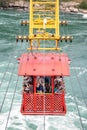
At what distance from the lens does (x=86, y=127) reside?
969 inches

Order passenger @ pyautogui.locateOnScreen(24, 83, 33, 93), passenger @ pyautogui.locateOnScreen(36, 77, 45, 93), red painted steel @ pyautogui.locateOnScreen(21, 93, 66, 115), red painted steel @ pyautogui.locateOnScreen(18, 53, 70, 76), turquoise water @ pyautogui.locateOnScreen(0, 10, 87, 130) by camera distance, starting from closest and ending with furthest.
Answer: red painted steel @ pyautogui.locateOnScreen(18, 53, 70, 76) < red painted steel @ pyautogui.locateOnScreen(21, 93, 66, 115) < passenger @ pyautogui.locateOnScreen(36, 77, 45, 93) < passenger @ pyautogui.locateOnScreen(24, 83, 33, 93) < turquoise water @ pyautogui.locateOnScreen(0, 10, 87, 130)

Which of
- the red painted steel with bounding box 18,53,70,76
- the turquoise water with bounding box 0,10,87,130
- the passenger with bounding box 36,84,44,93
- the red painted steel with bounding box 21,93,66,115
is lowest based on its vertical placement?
the turquoise water with bounding box 0,10,87,130

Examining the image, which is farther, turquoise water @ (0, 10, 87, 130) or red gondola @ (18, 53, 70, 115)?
turquoise water @ (0, 10, 87, 130)

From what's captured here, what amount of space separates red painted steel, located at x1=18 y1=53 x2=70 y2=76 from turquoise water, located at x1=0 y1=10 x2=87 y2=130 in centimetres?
253

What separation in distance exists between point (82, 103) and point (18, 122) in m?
6.07

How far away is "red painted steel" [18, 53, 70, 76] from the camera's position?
1917 centimetres

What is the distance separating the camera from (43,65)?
19.8 metres

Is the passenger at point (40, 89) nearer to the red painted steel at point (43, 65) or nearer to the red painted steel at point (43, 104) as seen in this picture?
the red painted steel at point (43, 104)

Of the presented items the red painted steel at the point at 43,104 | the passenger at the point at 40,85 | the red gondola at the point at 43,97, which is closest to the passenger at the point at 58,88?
the red gondola at the point at 43,97

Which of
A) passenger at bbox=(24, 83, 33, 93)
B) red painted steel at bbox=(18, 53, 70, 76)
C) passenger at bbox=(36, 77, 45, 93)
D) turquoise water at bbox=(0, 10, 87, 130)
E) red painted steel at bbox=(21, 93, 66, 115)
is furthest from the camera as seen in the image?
turquoise water at bbox=(0, 10, 87, 130)

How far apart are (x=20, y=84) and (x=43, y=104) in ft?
44.4

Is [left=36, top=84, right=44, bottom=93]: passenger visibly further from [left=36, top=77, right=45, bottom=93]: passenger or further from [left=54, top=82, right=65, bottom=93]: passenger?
[left=54, top=82, right=65, bottom=93]: passenger

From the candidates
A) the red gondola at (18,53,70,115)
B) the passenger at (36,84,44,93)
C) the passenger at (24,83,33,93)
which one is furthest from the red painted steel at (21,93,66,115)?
the passenger at (24,83,33,93)

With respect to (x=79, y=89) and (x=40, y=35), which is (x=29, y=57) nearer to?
(x=40, y=35)
